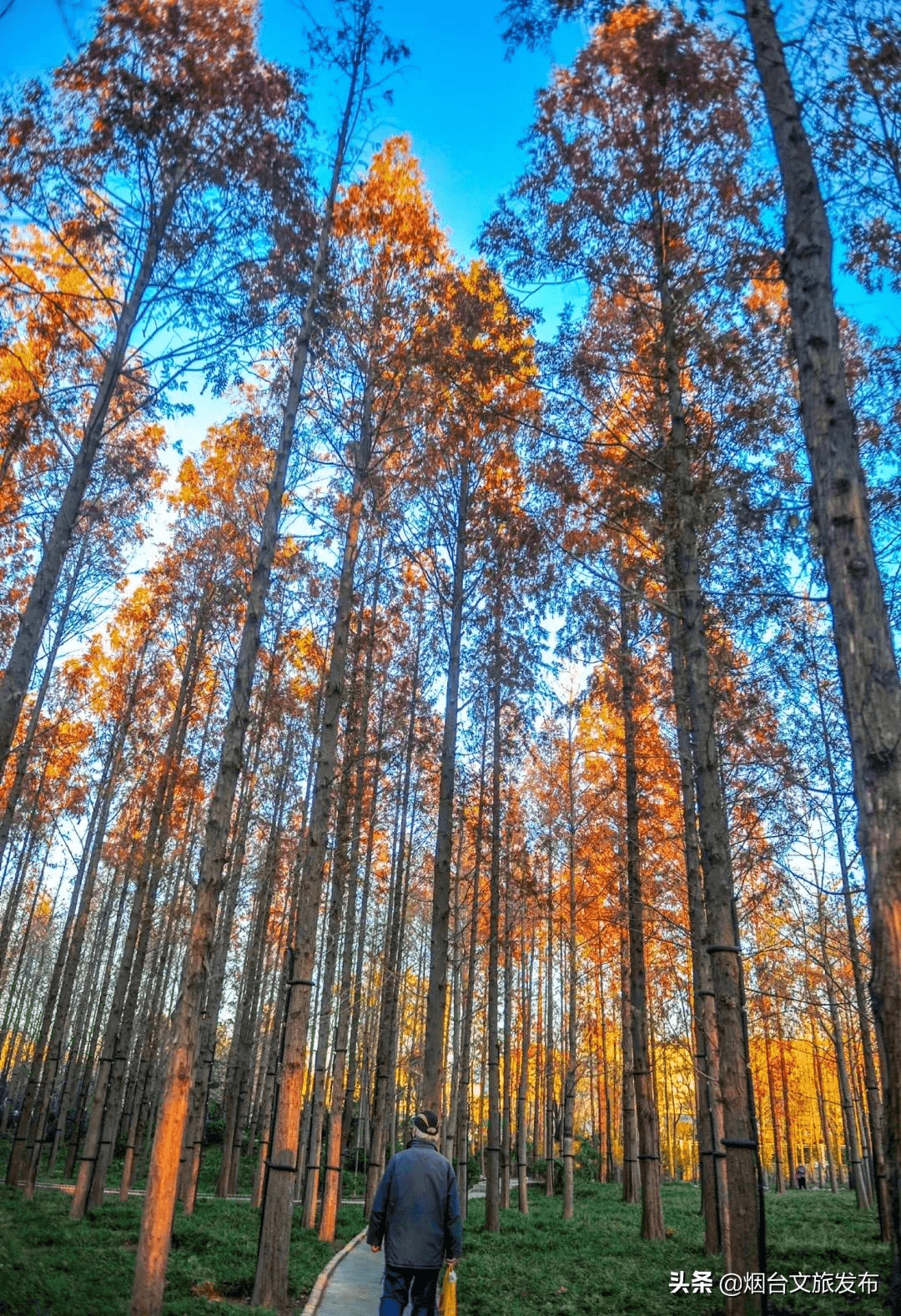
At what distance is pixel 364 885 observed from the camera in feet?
50.4

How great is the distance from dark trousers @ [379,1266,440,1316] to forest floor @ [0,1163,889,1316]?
2.25m

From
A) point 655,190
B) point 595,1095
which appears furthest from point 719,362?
point 595,1095

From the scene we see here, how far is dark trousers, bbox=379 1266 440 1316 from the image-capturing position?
15.4 ft

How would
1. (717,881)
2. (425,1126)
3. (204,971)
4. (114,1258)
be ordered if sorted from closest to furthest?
(425,1126)
(204,971)
(717,881)
(114,1258)

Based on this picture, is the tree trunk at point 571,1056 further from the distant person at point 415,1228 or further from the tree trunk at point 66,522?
the distant person at point 415,1228

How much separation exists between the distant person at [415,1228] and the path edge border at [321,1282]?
2639 millimetres

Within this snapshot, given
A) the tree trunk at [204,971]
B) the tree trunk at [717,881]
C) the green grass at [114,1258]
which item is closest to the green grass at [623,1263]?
the tree trunk at [717,881]

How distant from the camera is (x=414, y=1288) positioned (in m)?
4.73

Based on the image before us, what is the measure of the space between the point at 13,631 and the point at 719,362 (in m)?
14.0

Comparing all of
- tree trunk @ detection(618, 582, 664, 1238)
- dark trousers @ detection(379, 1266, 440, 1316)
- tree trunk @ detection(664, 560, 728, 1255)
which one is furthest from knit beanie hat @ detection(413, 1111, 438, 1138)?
tree trunk @ detection(618, 582, 664, 1238)

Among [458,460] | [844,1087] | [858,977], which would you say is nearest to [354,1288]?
[858,977]

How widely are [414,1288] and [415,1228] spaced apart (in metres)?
0.40

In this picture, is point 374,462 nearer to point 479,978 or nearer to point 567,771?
point 567,771

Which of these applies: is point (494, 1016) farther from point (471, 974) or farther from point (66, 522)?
point (66, 522)
